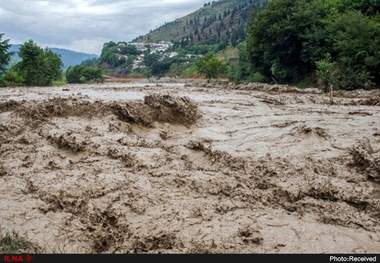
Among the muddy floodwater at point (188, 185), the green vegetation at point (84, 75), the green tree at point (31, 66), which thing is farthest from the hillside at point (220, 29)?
the muddy floodwater at point (188, 185)

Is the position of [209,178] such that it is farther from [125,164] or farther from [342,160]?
[342,160]

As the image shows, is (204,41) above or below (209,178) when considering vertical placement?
above

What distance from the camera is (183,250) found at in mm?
3344

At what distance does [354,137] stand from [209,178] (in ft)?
8.97

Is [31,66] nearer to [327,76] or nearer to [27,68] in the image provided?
[27,68]

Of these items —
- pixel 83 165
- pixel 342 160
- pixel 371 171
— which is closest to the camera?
pixel 371 171

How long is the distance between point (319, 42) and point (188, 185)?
69.0ft

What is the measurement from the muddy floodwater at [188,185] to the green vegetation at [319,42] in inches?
460

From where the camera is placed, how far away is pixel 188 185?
471cm

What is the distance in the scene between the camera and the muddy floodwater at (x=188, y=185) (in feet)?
11.6

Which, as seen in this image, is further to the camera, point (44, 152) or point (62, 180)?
point (44, 152)

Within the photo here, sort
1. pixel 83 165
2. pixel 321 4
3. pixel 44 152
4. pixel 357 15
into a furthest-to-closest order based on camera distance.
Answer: pixel 321 4, pixel 357 15, pixel 44 152, pixel 83 165

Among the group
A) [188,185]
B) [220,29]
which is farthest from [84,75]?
[220,29]

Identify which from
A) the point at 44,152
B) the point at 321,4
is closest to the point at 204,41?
the point at 321,4
